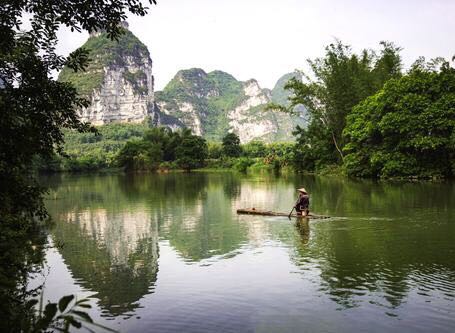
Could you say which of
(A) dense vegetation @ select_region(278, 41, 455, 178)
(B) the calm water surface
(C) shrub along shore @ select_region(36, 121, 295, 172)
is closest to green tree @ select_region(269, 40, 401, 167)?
(A) dense vegetation @ select_region(278, 41, 455, 178)

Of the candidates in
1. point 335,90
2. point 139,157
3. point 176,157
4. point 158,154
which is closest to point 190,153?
point 176,157

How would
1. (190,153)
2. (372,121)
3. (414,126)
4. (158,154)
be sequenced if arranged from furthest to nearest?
(158,154)
(190,153)
(372,121)
(414,126)

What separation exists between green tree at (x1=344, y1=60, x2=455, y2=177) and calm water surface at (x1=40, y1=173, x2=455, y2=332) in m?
17.4

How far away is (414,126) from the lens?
135 feet

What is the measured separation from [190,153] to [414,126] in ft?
197

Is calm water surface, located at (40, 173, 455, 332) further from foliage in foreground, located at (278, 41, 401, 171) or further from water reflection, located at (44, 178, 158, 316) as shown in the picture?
foliage in foreground, located at (278, 41, 401, 171)

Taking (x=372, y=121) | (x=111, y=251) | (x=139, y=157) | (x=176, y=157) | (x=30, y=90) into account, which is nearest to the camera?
(x=30, y=90)

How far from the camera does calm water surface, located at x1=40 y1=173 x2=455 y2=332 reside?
9.31m

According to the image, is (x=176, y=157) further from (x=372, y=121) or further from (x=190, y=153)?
(x=372, y=121)

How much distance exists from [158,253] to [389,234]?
8.26 meters

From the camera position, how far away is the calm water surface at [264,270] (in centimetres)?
931

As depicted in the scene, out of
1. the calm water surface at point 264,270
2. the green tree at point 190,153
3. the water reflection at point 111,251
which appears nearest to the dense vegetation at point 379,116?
the calm water surface at point 264,270

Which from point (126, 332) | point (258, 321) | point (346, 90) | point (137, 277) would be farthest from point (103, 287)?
point (346, 90)

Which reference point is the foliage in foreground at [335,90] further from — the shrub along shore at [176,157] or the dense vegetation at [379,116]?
the shrub along shore at [176,157]
